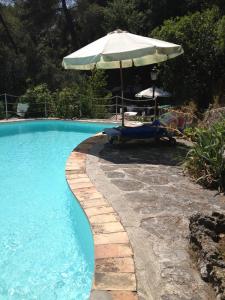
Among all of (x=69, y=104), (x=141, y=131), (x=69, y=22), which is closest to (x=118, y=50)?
(x=141, y=131)

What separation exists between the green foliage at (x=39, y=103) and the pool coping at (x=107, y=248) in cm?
982

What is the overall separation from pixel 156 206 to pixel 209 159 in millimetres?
1385

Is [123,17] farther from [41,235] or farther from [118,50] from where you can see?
[41,235]

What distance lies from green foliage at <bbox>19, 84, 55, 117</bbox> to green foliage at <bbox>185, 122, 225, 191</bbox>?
10008 millimetres

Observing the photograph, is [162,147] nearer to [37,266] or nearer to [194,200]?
[194,200]

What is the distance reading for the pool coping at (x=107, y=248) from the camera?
9.64 ft

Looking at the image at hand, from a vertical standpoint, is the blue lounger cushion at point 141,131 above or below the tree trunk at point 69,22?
below

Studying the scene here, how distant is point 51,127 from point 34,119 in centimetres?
90

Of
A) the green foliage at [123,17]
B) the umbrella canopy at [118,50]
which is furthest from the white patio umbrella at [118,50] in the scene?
the green foliage at [123,17]

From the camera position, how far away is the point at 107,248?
3.62 m

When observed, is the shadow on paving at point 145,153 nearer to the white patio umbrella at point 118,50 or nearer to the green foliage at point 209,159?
the green foliage at point 209,159

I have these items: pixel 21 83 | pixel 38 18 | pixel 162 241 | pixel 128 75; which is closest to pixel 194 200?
pixel 162 241

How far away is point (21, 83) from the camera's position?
18547 mm

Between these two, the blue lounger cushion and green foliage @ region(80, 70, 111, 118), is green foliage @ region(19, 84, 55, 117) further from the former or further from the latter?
the blue lounger cushion
